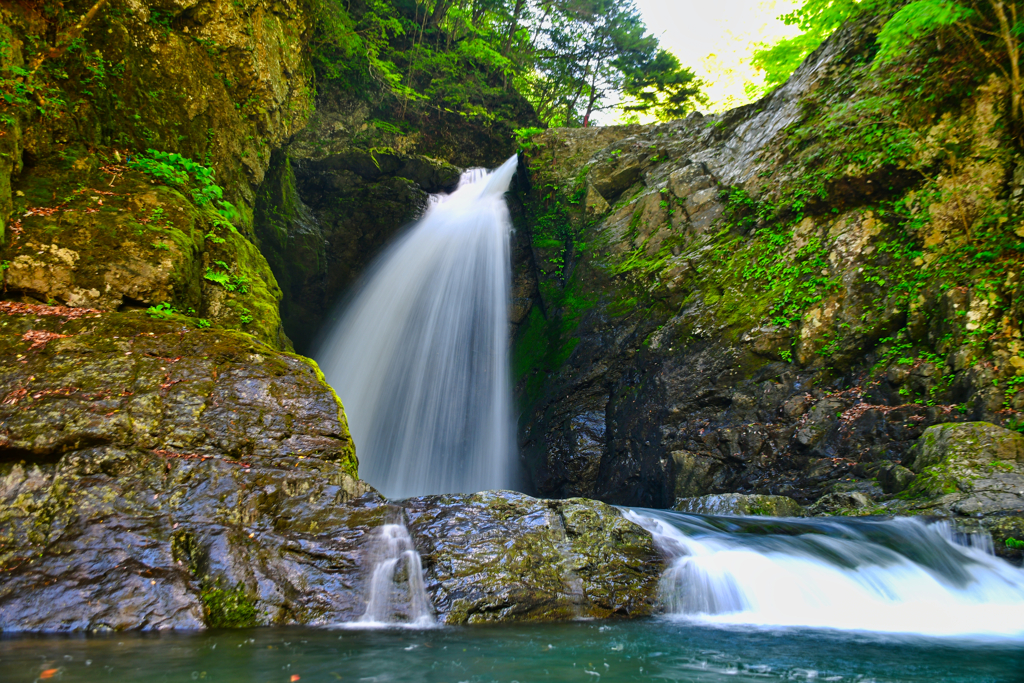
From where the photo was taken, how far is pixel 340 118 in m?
16.3

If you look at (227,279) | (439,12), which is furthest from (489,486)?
(439,12)

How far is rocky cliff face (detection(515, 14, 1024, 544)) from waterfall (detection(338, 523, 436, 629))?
5.34 meters

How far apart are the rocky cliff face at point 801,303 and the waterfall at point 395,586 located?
5.34 metres

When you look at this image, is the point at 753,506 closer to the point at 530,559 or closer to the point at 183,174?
the point at 530,559

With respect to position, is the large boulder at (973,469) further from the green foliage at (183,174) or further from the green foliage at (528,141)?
the green foliage at (528,141)

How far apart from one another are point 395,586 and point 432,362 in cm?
958

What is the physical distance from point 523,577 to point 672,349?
6.02 metres

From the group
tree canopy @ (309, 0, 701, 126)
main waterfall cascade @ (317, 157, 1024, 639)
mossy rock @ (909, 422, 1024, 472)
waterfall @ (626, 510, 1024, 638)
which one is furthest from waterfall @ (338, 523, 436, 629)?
tree canopy @ (309, 0, 701, 126)

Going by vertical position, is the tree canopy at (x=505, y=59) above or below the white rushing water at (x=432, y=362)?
above

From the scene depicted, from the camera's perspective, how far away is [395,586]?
4137mm

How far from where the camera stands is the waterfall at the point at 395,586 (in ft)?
13.0

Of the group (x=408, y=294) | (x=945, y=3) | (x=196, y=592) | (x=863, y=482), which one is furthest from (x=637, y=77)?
(x=196, y=592)

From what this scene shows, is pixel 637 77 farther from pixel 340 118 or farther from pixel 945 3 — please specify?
pixel 945 3

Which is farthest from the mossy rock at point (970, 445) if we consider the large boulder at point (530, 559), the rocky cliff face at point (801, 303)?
the large boulder at point (530, 559)
